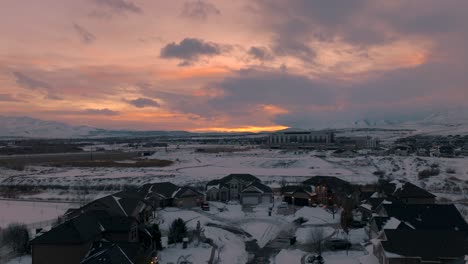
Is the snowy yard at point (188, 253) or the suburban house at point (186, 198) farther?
the suburban house at point (186, 198)

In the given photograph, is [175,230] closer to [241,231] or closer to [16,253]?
[241,231]

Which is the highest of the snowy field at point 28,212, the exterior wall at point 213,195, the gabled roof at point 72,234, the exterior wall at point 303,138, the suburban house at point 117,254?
the exterior wall at point 303,138

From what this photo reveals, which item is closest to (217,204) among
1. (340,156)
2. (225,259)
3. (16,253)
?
(225,259)

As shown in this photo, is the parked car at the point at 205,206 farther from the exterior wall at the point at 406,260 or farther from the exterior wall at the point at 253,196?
the exterior wall at the point at 406,260

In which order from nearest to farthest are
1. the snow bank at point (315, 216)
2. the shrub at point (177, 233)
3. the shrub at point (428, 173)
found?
the shrub at point (177, 233), the snow bank at point (315, 216), the shrub at point (428, 173)

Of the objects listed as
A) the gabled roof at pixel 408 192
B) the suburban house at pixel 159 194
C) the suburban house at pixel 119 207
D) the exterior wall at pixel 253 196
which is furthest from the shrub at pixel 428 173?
the suburban house at pixel 119 207

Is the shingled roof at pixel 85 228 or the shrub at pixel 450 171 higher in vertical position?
the shingled roof at pixel 85 228
